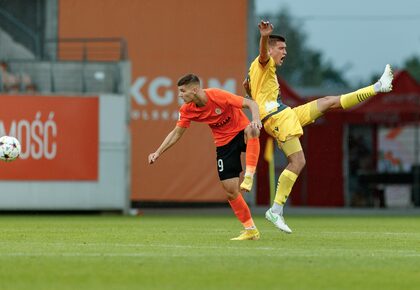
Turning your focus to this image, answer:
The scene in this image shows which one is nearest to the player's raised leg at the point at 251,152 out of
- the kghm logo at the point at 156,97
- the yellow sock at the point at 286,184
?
the yellow sock at the point at 286,184

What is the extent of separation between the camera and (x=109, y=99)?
27.2m

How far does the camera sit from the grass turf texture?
28.7 feet

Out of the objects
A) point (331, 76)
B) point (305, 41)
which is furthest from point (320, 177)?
point (305, 41)

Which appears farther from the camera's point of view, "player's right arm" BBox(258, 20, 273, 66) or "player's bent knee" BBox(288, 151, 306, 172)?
"player's bent knee" BBox(288, 151, 306, 172)

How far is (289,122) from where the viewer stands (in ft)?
47.5

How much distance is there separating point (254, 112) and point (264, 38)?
1.10 meters

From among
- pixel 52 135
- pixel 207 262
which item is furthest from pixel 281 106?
pixel 52 135

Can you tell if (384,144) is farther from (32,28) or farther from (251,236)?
(251,236)

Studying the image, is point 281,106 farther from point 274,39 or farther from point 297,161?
point 274,39

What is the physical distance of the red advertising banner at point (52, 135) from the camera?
2644cm

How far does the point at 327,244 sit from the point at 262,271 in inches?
143

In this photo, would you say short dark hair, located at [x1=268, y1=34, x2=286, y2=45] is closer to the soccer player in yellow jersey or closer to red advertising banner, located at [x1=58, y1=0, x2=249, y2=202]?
the soccer player in yellow jersey

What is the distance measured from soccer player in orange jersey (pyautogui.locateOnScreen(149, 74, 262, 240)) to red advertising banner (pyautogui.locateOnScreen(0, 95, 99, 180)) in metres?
13.2

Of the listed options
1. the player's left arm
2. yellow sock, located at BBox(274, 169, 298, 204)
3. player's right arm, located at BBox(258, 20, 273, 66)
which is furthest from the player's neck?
yellow sock, located at BBox(274, 169, 298, 204)
